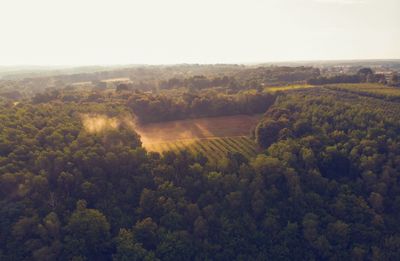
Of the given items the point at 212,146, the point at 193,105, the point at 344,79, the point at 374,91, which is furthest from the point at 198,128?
the point at 344,79

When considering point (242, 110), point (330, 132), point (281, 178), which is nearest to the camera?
point (281, 178)

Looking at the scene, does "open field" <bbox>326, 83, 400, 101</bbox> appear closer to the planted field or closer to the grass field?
the grass field

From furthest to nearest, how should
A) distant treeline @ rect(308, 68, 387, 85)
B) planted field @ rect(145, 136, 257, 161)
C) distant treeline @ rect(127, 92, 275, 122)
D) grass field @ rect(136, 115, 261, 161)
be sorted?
distant treeline @ rect(308, 68, 387, 85)
distant treeline @ rect(127, 92, 275, 122)
grass field @ rect(136, 115, 261, 161)
planted field @ rect(145, 136, 257, 161)

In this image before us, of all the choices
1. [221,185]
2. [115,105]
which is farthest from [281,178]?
[115,105]

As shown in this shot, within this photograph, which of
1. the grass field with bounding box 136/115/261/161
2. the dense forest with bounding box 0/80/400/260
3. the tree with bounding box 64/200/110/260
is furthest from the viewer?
the grass field with bounding box 136/115/261/161

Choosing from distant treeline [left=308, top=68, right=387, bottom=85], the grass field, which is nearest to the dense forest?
the grass field

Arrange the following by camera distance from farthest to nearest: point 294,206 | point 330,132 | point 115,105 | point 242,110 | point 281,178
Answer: point 242,110, point 115,105, point 330,132, point 281,178, point 294,206

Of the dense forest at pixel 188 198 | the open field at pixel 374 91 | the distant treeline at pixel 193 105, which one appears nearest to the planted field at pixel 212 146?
the dense forest at pixel 188 198

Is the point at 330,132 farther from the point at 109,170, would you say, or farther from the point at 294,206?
the point at 109,170
